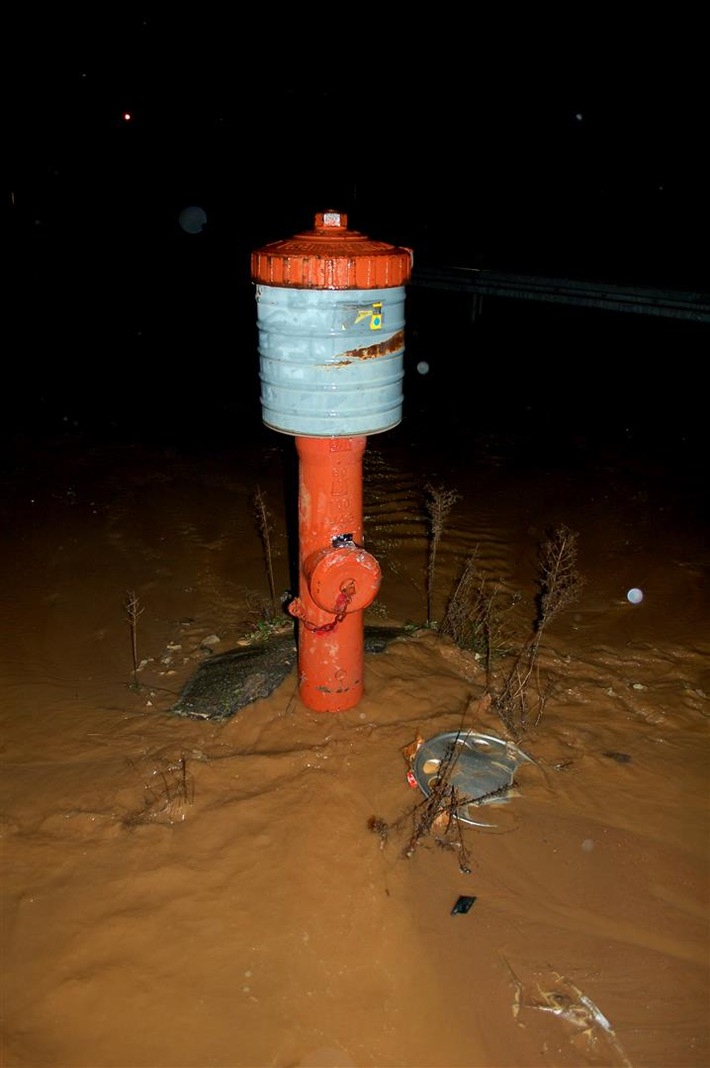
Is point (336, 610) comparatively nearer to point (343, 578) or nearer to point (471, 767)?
point (343, 578)

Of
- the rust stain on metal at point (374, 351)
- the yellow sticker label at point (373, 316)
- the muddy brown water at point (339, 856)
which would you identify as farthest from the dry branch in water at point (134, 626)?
the yellow sticker label at point (373, 316)

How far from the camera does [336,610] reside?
10.1 feet

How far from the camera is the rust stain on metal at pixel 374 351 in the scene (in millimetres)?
2770

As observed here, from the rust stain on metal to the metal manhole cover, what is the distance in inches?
62.8

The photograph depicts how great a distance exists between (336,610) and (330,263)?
135 centimetres

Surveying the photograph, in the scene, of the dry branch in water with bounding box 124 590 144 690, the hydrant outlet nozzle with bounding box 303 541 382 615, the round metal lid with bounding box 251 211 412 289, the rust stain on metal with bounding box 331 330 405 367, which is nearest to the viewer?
the round metal lid with bounding box 251 211 412 289

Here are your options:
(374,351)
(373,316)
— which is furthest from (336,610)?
(373,316)

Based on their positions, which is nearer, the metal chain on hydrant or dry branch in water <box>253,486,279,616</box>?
the metal chain on hydrant

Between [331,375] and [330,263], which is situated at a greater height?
[330,263]

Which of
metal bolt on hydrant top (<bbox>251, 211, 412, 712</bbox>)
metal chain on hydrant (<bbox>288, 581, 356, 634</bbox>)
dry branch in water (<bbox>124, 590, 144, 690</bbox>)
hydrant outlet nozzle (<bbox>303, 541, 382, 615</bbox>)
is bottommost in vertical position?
dry branch in water (<bbox>124, 590, 144, 690</bbox>)

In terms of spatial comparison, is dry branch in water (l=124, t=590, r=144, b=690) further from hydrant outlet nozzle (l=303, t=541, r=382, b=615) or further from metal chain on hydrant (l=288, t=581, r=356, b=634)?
hydrant outlet nozzle (l=303, t=541, r=382, b=615)

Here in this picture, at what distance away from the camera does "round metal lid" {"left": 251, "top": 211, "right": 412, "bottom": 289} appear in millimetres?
2658

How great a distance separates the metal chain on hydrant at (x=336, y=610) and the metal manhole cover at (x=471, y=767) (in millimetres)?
669

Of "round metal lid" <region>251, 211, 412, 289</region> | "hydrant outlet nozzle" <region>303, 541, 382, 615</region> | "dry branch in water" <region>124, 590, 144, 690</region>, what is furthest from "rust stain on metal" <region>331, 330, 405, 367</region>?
"dry branch in water" <region>124, 590, 144, 690</region>
